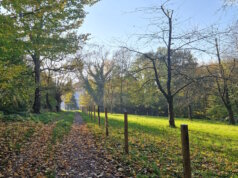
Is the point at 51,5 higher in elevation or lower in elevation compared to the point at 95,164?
higher

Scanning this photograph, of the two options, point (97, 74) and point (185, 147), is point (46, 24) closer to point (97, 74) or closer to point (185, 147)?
point (185, 147)

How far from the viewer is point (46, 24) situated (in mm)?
A: 11070

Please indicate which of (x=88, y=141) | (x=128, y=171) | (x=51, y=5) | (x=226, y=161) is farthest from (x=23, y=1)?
(x=226, y=161)

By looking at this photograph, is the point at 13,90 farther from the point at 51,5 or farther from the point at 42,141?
the point at 51,5

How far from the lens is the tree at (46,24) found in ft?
25.0

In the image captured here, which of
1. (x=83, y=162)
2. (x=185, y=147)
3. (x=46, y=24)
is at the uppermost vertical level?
(x=46, y=24)

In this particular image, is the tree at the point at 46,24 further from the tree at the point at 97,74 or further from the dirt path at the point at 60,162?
the tree at the point at 97,74

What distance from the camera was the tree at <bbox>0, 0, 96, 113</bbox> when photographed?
7.61 m

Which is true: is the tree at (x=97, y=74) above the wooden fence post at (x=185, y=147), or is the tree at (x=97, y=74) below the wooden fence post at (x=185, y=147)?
above

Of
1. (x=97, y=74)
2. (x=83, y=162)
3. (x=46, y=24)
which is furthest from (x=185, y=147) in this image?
(x=97, y=74)

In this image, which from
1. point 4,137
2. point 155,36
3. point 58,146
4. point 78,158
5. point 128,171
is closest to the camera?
point 128,171

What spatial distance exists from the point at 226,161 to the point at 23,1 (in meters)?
8.41

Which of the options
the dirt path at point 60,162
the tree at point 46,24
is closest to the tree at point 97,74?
the tree at point 46,24

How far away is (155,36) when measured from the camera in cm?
1341
